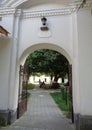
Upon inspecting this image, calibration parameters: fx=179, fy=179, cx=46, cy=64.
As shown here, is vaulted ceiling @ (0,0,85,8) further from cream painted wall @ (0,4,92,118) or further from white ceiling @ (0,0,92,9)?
cream painted wall @ (0,4,92,118)

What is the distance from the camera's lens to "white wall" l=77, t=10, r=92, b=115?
559cm

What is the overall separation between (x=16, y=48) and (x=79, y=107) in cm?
300

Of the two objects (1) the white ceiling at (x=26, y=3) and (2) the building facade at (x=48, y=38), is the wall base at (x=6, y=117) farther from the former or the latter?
(1) the white ceiling at (x=26, y=3)

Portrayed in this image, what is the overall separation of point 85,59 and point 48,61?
12.9 meters

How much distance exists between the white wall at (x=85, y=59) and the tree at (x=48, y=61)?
11.7 m

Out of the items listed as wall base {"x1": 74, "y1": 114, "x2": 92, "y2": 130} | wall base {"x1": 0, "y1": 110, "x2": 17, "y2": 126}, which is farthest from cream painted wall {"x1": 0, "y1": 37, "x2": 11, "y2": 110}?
wall base {"x1": 74, "y1": 114, "x2": 92, "y2": 130}

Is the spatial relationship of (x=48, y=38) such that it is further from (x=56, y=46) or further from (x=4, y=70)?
(x=4, y=70)

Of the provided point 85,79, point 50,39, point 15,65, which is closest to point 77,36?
point 50,39

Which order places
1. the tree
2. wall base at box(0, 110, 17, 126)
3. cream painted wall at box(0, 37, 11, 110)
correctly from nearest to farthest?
wall base at box(0, 110, 17, 126)
cream painted wall at box(0, 37, 11, 110)
the tree

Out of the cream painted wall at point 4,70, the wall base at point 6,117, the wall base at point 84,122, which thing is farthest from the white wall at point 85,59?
the cream painted wall at point 4,70

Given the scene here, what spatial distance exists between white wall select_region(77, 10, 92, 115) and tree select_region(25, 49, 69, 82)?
38.4ft

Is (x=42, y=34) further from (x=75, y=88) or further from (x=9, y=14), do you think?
(x=75, y=88)

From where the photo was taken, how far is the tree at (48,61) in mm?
18156

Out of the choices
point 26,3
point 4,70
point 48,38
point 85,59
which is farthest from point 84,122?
point 26,3
